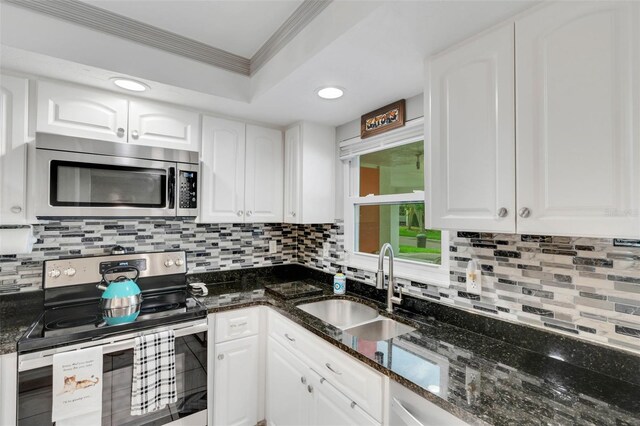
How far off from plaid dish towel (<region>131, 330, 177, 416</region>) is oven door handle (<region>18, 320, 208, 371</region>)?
34 millimetres

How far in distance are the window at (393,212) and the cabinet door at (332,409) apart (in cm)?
75

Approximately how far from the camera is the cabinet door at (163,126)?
71.9 inches

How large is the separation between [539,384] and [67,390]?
1881 mm

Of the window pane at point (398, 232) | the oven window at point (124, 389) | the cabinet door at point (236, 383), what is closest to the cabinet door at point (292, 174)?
the window pane at point (398, 232)

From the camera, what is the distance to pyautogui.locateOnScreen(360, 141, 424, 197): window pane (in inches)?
73.2

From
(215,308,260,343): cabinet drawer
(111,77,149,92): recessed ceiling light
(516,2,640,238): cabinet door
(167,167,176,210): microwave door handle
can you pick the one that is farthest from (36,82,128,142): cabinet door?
(516,2,640,238): cabinet door

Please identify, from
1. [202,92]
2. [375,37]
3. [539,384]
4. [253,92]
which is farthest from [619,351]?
[202,92]

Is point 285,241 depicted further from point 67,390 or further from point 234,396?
point 67,390

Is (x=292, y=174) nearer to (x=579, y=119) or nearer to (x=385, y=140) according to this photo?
(x=385, y=140)

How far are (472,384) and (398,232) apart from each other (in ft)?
3.56

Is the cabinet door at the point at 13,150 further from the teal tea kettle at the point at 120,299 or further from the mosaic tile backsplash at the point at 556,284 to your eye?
the mosaic tile backsplash at the point at 556,284

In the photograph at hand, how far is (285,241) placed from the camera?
2752mm

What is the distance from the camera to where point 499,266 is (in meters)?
1.37

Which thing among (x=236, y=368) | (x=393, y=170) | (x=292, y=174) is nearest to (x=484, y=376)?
(x=393, y=170)
